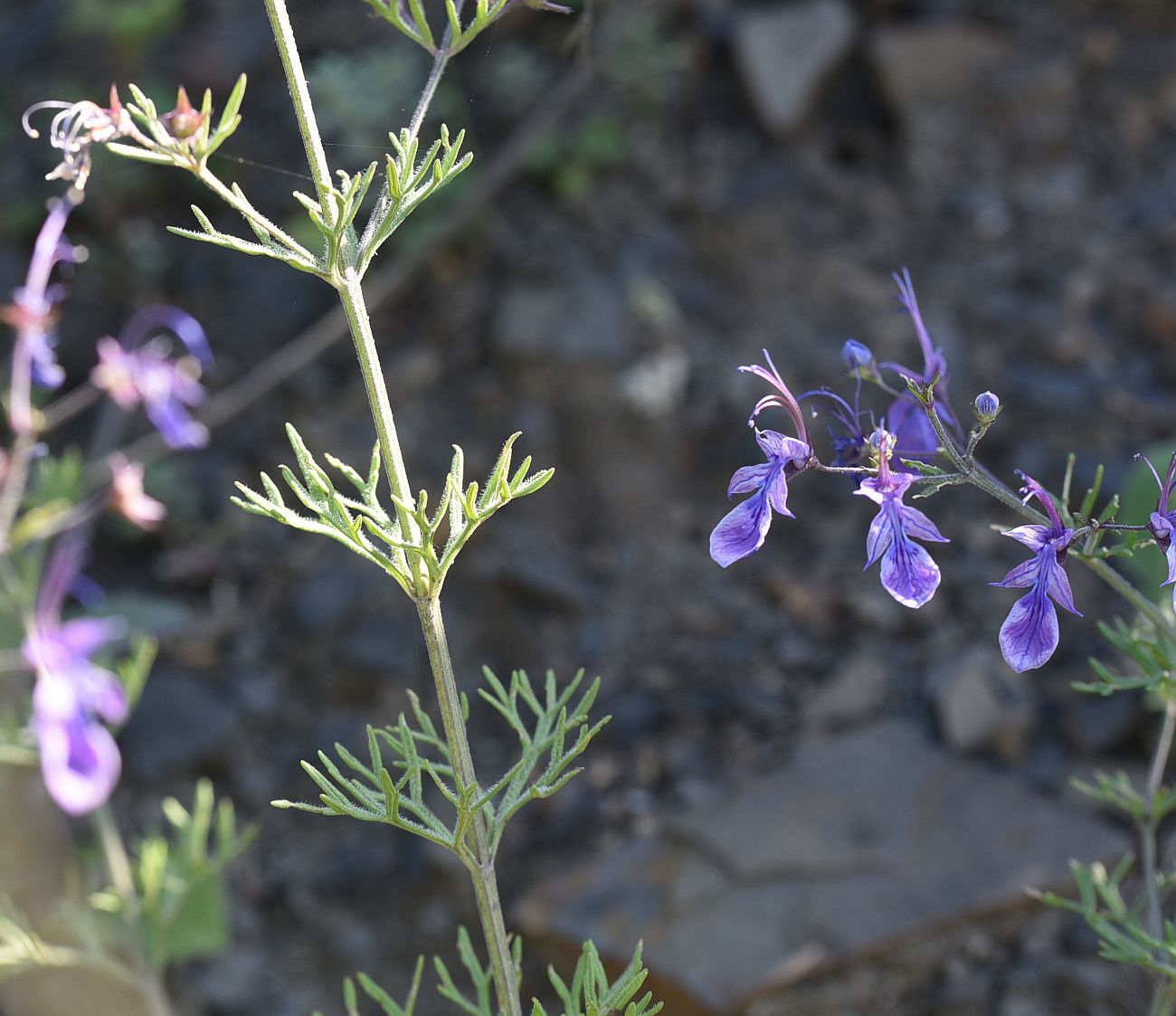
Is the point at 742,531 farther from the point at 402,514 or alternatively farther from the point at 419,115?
the point at 419,115

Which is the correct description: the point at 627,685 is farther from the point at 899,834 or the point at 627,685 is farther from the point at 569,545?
the point at 899,834

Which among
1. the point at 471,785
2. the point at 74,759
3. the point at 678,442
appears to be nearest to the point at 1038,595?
the point at 471,785

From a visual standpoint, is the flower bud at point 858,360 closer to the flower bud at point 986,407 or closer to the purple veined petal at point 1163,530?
the flower bud at point 986,407

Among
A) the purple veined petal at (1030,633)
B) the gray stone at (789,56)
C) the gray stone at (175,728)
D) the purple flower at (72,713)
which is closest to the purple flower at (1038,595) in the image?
the purple veined petal at (1030,633)

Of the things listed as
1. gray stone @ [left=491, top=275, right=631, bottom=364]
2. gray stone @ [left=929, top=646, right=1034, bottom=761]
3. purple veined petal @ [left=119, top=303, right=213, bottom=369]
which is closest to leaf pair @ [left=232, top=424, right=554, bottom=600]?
gray stone @ [left=929, top=646, right=1034, bottom=761]

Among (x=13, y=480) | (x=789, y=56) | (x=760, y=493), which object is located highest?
(x=760, y=493)

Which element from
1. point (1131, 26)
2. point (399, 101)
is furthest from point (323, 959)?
point (1131, 26)
